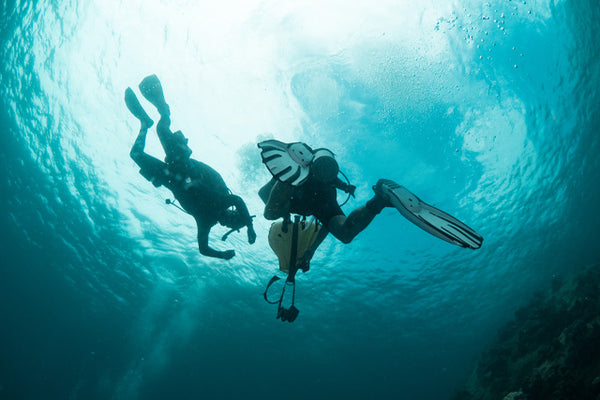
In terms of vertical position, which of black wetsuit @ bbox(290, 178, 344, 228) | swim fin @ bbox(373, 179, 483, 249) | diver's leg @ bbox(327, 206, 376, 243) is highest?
black wetsuit @ bbox(290, 178, 344, 228)

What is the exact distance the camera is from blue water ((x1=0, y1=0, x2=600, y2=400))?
10.2 m

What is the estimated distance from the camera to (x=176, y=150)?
558cm

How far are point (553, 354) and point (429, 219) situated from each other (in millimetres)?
10987

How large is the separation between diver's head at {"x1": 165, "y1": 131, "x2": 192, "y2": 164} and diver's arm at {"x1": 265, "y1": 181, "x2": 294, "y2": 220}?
2567 millimetres

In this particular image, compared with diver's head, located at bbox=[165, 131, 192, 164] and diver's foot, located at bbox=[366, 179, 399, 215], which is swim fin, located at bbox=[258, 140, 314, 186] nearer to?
diver's foot, located at bbox=[366, 179, 399, 215]

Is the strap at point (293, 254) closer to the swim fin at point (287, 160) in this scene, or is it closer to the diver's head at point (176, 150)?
the swim fin at point (287, 160)

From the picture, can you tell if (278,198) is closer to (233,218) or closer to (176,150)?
(233,218)

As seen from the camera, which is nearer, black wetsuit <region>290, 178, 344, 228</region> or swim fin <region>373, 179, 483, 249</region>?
swim fin <region>373, 179, 483, 249</region>

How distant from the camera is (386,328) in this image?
32219 millimetres

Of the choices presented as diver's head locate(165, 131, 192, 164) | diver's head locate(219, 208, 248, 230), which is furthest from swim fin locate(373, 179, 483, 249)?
diver's head locate(165, 131, 192, 164)

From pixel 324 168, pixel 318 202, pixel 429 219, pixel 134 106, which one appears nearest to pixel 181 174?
pixel 134 106

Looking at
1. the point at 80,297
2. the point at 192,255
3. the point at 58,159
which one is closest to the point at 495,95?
the point at 192,255

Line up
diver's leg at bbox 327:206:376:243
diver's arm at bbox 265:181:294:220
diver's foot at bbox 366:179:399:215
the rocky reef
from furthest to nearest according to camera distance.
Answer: the rocky reef
diver's arm at bbox 265:181:294:220
diver's leg at bbox 327:206:376:243
diver's foot at bbox 366:179:399:215

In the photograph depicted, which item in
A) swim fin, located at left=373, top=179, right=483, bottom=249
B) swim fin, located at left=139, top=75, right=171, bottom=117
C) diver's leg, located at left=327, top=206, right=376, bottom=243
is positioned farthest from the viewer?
swim fin, located at left=139, top=75, right=171, bottom=117
